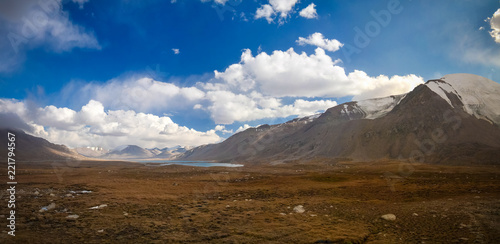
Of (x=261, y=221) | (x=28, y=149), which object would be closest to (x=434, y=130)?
(x=261, y=221)

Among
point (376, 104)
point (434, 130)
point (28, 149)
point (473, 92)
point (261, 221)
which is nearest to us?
point (261, 221)

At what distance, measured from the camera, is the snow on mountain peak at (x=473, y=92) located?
79.2 m

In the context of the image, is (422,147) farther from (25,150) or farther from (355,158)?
(25,150)

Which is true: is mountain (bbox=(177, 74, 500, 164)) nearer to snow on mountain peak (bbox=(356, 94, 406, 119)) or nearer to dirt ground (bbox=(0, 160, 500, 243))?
snow on mountain peak (bbox=(356, 94, 406, 119))

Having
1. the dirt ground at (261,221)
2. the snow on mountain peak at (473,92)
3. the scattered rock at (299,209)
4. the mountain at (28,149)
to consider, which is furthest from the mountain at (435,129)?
the mountain at (28,149)

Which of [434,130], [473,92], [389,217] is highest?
[473,92]

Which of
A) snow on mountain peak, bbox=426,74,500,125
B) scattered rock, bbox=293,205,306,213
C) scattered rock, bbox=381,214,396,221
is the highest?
snow on mountain peak, bbox=426,74,500,125

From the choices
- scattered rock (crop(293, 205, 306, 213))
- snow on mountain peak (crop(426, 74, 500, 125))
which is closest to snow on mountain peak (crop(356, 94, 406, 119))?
snow on mountain peak (crop(426, 74, 500, 125))

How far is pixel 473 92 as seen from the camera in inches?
3479

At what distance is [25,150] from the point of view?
504ft

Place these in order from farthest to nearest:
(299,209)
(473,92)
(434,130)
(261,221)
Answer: (473,92) < (434,130) < (299,209) < (261,221)

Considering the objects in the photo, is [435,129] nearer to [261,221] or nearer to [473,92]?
[473,92]

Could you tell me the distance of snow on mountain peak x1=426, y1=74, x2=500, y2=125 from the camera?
79250 millimetres

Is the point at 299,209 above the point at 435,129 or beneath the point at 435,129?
beneath
